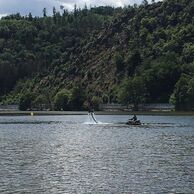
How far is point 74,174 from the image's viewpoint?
5797 cm

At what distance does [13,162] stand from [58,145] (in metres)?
27.1

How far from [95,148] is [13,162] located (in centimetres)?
2183

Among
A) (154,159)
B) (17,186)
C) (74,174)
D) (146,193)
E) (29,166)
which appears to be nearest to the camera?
(146,193)

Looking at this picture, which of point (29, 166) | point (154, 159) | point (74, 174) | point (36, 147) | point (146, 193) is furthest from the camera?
point (36, 147)

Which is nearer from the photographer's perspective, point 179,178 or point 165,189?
point 165,189

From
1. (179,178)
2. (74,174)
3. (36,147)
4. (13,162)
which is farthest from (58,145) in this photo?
(179,178)

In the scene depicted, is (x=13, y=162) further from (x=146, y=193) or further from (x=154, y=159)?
(x=146, y=193)

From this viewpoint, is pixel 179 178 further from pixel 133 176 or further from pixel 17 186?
pixel 17 186

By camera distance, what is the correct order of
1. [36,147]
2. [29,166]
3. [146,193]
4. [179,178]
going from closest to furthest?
[146,193], [179,178], [29,166], [36,147]

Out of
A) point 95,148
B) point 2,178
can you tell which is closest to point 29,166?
point 2,178

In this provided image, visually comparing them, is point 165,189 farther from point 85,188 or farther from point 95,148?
point 95,148

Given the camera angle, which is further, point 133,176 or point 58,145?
point 58,145

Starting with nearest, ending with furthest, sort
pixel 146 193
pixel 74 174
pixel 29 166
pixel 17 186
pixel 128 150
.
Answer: pixel 146 193
pixel 17 186
pixel 74 174
pixel 29 166
pixel 128 150

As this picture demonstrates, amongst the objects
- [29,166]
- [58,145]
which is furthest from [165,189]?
[58,145]
